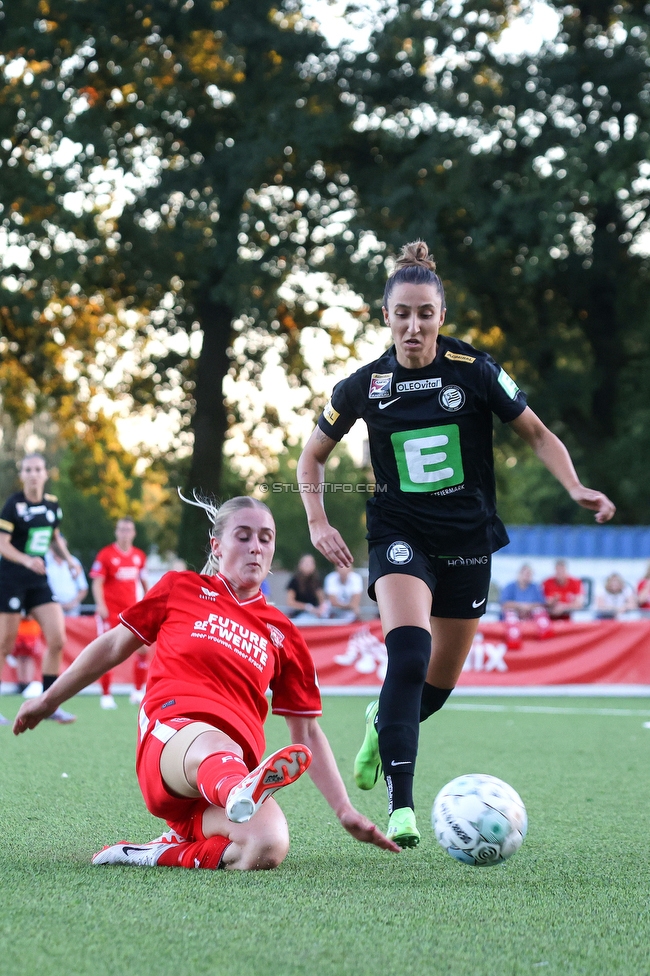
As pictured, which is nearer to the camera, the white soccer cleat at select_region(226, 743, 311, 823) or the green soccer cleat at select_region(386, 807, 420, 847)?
the white soccer cleat at select_region(226, 743, 311, 823)

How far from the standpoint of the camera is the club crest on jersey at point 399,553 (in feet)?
15.5

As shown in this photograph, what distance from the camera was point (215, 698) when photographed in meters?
4.22

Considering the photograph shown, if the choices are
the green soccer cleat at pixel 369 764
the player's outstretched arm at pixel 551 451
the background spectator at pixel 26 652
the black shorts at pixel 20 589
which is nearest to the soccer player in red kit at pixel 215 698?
the green soccer cleat at pixel 369 764

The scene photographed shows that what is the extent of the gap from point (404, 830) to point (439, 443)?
60.0 inches

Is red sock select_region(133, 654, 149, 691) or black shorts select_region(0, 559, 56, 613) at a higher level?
black shorts select_region(0, 559, 56, 613)

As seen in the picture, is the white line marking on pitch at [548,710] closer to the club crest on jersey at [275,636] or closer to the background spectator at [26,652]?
the background spectator at [26,652]

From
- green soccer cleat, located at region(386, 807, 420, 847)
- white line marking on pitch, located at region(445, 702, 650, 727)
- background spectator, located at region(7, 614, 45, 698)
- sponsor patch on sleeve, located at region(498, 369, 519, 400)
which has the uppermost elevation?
sponsor patch on sleeve, located at region(498, 369, 519, 400)

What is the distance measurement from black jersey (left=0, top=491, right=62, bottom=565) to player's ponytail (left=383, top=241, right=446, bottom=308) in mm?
6183

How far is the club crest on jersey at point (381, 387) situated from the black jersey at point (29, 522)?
20.0 ft

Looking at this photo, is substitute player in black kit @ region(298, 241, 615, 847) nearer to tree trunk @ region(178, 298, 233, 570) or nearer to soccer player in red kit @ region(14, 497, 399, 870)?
soccer player in red kit @ region(14, 497, 399, 870)

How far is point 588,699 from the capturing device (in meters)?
16.4

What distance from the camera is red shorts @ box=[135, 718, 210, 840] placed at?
4.07m

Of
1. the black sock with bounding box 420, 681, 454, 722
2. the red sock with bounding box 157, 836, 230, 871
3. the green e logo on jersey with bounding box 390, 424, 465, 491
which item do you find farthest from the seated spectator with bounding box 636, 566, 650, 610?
the red sock with bounding box 157, 836, 230, 871

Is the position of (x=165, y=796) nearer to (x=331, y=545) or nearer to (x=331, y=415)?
(x=331, y=545)
